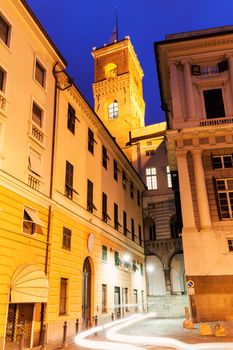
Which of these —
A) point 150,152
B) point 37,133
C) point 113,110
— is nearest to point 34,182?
point 37,133

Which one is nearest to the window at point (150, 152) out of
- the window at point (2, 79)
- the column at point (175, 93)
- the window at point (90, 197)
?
the column at point (175, 93)

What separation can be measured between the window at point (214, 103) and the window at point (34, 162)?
45.1 feet

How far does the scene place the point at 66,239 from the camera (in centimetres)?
1750

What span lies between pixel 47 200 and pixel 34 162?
191 centimetres

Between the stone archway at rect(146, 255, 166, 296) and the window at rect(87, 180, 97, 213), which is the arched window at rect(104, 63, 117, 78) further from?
the window at rect(87, 180, 97, 213)

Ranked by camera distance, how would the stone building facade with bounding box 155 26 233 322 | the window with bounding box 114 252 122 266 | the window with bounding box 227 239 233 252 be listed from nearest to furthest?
1. the stone building facade with bounding box 155 26 233 322
2. the window with bounding box 227 239 233 252
3. the window with bounding box 114 252 122 266

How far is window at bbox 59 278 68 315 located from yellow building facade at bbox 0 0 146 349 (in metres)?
0.05

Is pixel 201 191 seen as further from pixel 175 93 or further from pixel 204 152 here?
pixel 175 93

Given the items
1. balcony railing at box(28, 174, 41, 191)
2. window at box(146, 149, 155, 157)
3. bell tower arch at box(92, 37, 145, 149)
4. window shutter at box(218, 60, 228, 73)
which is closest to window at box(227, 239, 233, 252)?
balcony railing at box(28, 174, 41, 191)

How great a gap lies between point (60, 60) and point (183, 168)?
34.4 ft

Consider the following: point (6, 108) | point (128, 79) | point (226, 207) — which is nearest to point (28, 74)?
point (6, 108)

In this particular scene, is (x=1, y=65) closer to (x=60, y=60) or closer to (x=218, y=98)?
(x=60, y=60)

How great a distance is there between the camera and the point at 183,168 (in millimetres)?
22578

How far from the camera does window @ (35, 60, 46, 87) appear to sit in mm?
17306
